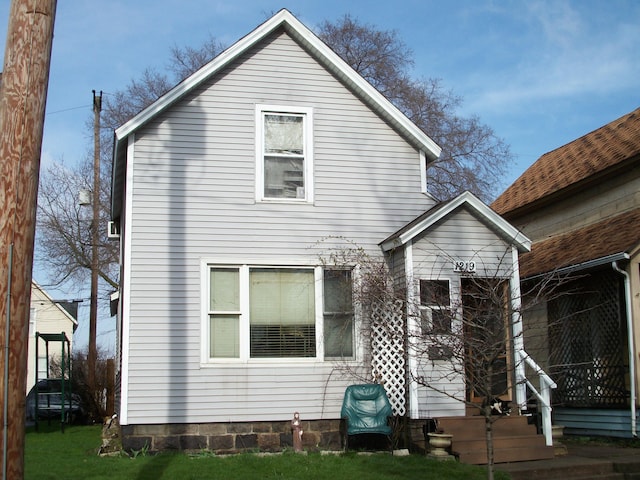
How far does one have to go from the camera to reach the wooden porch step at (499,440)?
1112 cm

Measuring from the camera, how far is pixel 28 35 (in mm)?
5812

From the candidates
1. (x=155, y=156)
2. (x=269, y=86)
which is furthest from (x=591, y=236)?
(x=155, y=156)

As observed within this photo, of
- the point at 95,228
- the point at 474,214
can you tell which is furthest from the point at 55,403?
the point at 474,214

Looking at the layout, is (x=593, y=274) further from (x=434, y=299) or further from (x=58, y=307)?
(x=58, y=307)

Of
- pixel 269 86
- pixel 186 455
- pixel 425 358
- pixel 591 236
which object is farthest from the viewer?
pixel 591 236

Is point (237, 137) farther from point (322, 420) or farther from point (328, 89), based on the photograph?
point (322, 420)

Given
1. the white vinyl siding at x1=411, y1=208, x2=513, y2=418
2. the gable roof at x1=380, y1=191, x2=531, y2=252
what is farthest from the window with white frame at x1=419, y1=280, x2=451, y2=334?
the gable roof at x1=380, y1=191, x2=531, y2=252

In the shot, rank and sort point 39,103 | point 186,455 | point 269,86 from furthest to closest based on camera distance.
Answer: point 269,86 → point 186,455 → point 39,103

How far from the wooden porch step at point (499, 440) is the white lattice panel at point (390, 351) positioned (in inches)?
42.3

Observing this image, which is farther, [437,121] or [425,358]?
[437,121]

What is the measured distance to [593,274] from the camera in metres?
14.5

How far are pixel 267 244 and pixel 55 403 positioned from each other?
1699cm

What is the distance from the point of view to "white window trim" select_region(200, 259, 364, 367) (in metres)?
12.3

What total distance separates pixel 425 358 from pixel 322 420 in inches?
77.0
